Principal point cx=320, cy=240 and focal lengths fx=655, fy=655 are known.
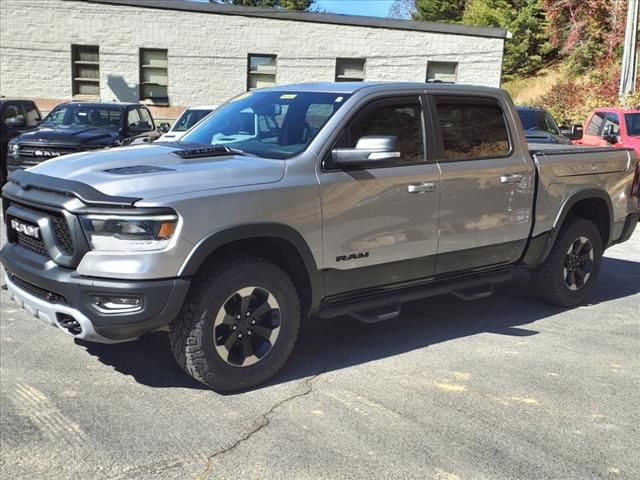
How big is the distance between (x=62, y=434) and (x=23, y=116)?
11.5m

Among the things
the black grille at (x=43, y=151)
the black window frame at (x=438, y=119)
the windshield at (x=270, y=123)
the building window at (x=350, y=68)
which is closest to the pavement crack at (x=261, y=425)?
the windshield at (x=270, y=123)

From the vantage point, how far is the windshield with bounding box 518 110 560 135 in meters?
13.5

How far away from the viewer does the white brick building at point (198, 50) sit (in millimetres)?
21500

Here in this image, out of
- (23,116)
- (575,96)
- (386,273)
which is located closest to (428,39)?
(575,96)

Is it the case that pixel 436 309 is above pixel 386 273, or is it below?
below

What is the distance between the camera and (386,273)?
459 centimetres

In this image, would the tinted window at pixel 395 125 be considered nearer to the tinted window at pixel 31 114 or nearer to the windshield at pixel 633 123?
the windshield at pixel 633 123

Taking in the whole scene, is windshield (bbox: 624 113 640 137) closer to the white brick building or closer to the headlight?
the white brick building

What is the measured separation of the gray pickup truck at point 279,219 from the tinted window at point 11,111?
9.38m

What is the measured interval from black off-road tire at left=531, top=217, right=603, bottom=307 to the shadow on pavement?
5.9 inches

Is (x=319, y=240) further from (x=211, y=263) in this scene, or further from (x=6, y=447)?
(x=6, y=447)

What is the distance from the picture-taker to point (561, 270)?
19.5 feet

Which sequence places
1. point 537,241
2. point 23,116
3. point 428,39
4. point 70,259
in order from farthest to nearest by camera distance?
point 428,39 < point 23,116 < point 537,241 < point 70,259

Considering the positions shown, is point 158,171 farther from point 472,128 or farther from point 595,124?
point 595,124
